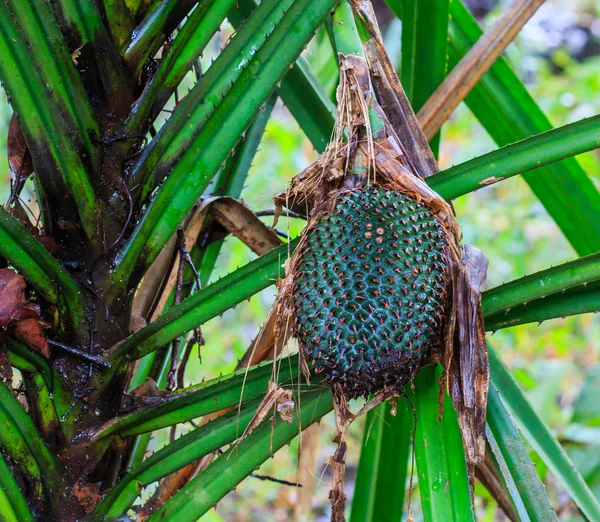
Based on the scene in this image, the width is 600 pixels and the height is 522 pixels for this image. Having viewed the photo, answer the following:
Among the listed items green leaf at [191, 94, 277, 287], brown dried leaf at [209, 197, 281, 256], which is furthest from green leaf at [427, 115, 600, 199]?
green leaf at [191, 94, 277, 287]

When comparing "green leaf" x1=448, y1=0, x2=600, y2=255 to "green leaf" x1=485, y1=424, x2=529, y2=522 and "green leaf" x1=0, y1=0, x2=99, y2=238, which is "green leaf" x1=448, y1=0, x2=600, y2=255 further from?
"green leaf" x1=0, y1=0, x2=99, y2=238

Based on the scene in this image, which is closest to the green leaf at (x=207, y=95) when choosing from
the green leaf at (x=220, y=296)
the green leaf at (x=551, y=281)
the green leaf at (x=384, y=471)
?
the green leaf at (x=220, y=296)

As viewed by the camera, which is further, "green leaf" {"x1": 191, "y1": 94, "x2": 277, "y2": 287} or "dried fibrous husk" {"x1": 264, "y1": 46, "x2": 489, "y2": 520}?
"green leaf" {"x1": 191, "y1": 94, "x2": 277, "y2": 287}

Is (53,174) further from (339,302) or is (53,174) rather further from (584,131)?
(584,131)

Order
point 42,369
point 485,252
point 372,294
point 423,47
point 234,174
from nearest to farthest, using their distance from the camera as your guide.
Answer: point 372,294
point 42,369
point 423,47
point 234,174
point 485,252

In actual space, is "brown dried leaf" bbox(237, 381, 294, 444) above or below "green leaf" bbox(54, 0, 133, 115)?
below

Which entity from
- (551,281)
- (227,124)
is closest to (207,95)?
(227,124)

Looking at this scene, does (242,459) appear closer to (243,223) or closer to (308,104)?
(243,223)
